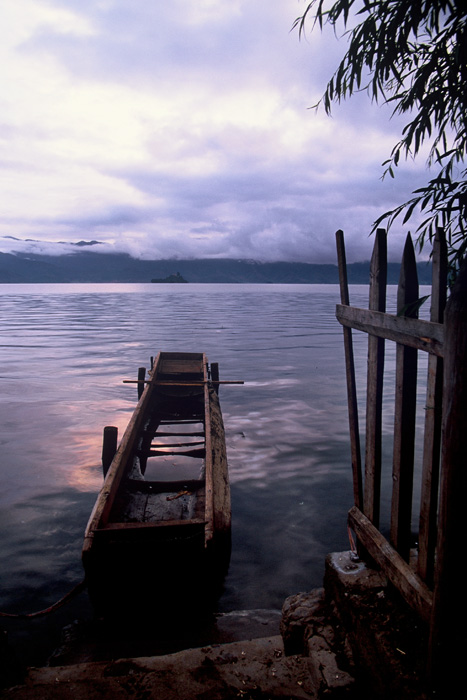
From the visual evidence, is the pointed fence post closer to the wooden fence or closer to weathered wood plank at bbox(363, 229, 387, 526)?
the wooden fence

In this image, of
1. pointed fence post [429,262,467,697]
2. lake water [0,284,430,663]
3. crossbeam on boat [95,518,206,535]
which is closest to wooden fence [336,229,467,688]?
pointed fence post [429,262,467,697]

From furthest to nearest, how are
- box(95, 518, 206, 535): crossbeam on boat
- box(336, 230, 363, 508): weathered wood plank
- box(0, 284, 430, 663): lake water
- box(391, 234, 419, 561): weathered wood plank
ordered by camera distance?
1. box(0, 284, 430, 663): lake water
2. box(95, 518, 206, 535): crossbeam on boat
3. box(336, 230, 363, 508): weathered wood plank
4. box(391, 234, 419, 561): weathered wood plank

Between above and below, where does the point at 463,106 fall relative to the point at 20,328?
above

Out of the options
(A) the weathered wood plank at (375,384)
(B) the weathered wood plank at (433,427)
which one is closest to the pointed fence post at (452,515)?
(B) the weathered wood plank at (433,427)

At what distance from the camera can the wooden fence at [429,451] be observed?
204 centimetres

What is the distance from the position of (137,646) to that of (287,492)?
13.7 ft

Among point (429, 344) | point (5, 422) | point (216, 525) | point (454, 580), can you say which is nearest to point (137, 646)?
point (216, 525)

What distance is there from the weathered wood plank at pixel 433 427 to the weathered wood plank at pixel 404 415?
245 millimetres

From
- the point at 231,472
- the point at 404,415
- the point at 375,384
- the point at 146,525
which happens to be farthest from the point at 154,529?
the point at 231,472

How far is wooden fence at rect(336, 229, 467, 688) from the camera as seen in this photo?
6.70 feet

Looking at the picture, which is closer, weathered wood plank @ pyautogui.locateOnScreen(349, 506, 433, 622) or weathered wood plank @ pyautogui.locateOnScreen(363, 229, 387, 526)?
weathered wood plank @ pyautogui.locateOnScreen(349, 506, 433, 622)

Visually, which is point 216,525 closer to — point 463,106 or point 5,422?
point 463,106

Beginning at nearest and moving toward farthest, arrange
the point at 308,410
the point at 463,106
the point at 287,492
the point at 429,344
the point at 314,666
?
the point at 429,344 < the point at 314,666 < the point at 463,106 < the point at 287,492 < the point at 308,410

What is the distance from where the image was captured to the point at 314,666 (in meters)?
2.91
